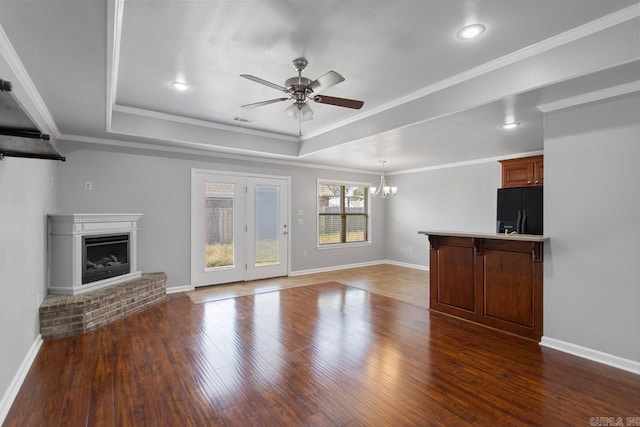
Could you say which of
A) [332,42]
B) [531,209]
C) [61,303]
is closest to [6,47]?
[332,42]

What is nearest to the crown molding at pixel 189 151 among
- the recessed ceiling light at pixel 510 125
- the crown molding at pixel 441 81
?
the crown molding at pixel 441 81

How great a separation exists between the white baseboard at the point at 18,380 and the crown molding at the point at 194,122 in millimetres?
2935

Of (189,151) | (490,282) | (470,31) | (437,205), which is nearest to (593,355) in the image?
(490,282)

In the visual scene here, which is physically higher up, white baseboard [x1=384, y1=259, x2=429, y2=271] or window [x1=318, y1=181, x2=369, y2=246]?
window [x1=318, y1=181, x2=369, y2=246]

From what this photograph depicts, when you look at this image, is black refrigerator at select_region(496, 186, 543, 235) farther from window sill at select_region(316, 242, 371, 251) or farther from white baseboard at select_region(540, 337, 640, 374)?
window sill at select_region(316, 242, 371, 251)

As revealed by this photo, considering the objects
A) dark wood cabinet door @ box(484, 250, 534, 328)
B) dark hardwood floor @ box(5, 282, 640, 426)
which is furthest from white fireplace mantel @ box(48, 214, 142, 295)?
dark wood cabinet door @ box(484, 250, 534, 328)

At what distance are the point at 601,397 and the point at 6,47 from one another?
4848 mm

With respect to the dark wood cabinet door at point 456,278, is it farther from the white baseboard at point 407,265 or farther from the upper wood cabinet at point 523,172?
the white baseboard at point 407,265

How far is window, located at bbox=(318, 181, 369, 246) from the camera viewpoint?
7.32 metres

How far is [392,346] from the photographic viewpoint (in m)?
3.09

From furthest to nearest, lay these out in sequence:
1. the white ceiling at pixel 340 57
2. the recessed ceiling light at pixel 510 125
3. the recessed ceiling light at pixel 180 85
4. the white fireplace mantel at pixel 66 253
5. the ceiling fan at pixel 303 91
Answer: the recessed ceiling light at pixel 510 125 → the white fireplace mantel at pixel 66 253 → the recessed ceiling light at pixel 180 85 → the ceiling fan at pixel 303 91 → the white ceiling at pixel 340 57

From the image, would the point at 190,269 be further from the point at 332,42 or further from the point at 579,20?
the point at 579,20

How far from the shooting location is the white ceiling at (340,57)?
2129 mm

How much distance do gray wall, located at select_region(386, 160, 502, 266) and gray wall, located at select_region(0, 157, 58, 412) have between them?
6688 millimetres
